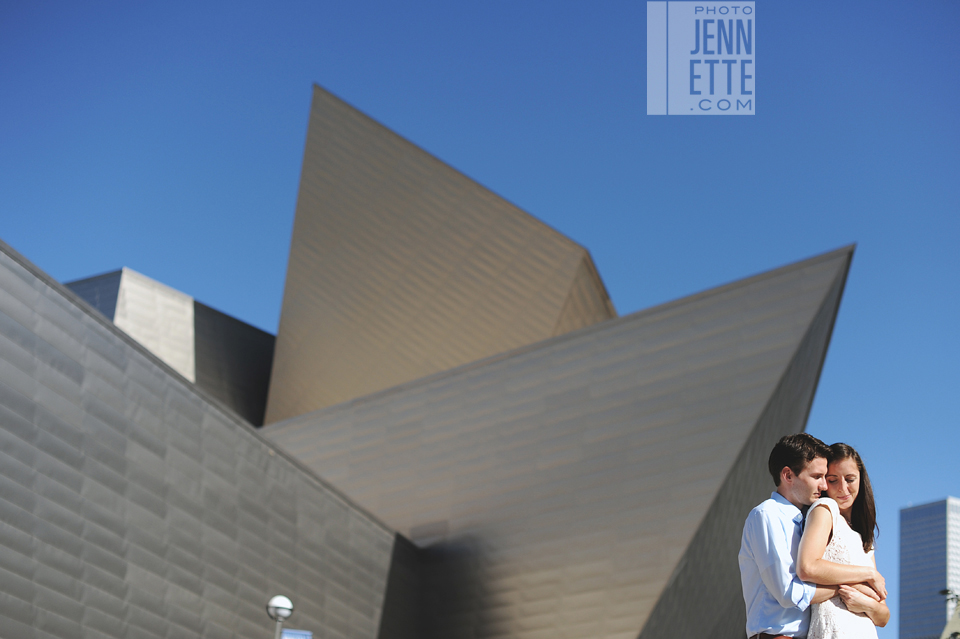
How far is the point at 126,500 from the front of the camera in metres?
7.35

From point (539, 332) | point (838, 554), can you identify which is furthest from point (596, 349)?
point (838, 554)

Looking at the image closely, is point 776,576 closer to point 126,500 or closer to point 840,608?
point 840,608

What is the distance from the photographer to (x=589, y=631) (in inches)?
408

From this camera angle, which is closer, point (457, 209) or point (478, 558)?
point (478, 558)

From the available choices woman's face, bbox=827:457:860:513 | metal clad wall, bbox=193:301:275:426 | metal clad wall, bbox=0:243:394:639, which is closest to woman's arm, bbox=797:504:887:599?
woman's face, bbox=827:457:860:513

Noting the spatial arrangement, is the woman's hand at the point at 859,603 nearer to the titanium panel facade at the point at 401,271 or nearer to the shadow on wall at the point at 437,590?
the shadow on wall at the point at 437,590

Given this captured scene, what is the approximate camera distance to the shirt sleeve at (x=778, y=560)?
213 centimetres

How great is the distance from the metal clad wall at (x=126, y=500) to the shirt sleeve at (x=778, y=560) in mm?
5786

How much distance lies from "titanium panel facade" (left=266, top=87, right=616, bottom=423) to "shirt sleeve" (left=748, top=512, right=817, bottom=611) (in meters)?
12.4

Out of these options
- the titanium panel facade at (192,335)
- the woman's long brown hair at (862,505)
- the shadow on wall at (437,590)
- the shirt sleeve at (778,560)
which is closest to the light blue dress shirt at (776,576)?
the shirt sleeve at (778,560)

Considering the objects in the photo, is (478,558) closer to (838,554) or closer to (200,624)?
(200,624)

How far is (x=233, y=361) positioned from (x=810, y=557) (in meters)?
19.7

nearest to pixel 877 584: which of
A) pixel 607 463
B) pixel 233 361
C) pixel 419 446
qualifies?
pixel 607 463

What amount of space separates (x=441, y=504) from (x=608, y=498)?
249cm
